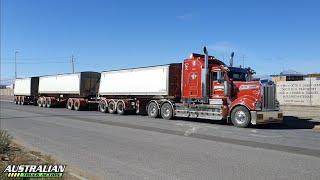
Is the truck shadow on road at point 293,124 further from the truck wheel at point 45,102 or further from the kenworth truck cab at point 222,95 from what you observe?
the truck wheel at point 45,102

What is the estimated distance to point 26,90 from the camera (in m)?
50.8

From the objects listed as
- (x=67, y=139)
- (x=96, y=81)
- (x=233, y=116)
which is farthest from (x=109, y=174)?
(x=96, y=81)

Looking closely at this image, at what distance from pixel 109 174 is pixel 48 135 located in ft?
25.8

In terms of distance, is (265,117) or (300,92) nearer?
(265,117)

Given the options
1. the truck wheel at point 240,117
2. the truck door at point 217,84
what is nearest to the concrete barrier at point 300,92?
the truck door at point 217,84

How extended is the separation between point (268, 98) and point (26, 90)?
35401 millimetres

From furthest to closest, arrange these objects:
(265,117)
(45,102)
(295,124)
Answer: (45,102)
(295,124)
(265,117)

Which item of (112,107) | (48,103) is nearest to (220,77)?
(112,107)

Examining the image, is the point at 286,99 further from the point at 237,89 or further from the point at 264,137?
the point at 264,137

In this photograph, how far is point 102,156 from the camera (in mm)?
11469

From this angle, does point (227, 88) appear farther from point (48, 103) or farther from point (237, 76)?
point (48, 103)

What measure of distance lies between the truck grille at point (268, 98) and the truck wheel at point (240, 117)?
0.91 m

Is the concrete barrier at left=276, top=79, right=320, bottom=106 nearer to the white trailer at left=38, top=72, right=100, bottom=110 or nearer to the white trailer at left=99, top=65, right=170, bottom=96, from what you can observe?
the white trailer at left=99, top=65, right=170, bottom=96

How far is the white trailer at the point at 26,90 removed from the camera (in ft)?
162
